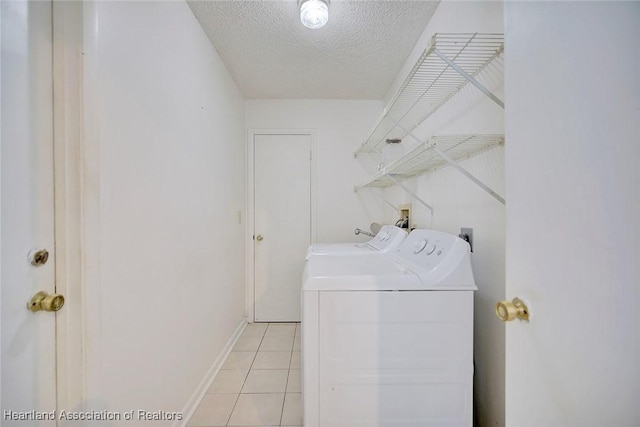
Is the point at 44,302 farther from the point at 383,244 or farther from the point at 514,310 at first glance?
the point at 383,244

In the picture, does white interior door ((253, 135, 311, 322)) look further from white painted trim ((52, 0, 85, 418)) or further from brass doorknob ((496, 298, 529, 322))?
brass doorknob ((496, 298, 529, 322))

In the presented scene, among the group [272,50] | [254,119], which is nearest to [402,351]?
[272,50]

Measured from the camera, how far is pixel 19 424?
0.72 m

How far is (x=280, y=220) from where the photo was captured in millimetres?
2725

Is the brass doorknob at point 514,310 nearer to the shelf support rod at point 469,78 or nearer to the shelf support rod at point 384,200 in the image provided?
the shelf support rod at point 469,78

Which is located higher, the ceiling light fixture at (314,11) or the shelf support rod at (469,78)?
the ceiling light fixture at (314,11)

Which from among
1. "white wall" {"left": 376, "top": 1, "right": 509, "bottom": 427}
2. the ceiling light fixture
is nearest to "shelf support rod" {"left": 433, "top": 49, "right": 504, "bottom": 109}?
"white wall" {"left": 376, "top": 1, "right": 509, "bottom": 427}

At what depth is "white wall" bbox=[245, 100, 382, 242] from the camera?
2.71 m

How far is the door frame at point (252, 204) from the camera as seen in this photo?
270 centimetres

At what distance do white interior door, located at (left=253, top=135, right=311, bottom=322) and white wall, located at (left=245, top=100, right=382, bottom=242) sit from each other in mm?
139

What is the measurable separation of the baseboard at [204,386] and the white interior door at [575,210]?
60.8 inches

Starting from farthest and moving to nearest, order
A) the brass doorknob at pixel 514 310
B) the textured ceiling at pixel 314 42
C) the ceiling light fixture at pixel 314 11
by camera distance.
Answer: the textured ceiling at pixel 314 42, the ceiling light fixture at pixel 314 11, the brass doorknob at pixel 514 310

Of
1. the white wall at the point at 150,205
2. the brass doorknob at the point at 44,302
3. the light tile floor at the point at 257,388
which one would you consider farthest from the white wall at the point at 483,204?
the brass doorknob at the point at 44,302

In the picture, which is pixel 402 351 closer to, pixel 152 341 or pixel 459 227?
pixel 459 227
